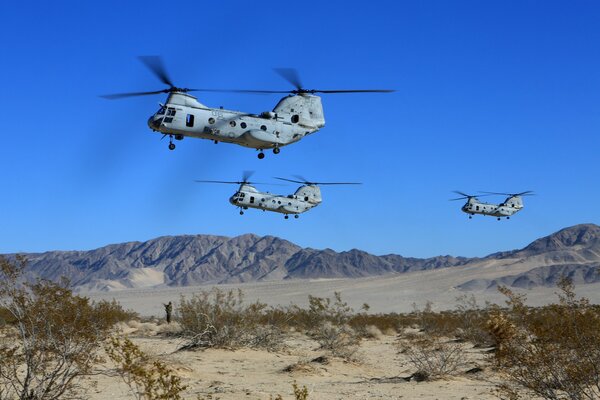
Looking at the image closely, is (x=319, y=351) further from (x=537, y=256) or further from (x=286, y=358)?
(x=537, y=256)

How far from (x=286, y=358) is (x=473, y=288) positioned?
102 m

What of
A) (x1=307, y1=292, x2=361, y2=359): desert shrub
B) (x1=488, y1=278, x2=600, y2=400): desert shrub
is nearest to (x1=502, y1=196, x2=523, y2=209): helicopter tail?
(x1=307, y1=292, x2=361, y2=359): desert shrub

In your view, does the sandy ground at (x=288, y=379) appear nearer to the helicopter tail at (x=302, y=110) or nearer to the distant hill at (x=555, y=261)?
the helicopter tail at (x=302, y=110)

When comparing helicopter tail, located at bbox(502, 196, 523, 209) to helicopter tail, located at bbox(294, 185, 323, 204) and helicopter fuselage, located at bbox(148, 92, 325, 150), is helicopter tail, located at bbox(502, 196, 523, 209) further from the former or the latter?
helicopter fuselage, located at bbox(148, 92, 325, 150)

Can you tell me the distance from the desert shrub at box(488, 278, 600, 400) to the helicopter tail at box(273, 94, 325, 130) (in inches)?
687

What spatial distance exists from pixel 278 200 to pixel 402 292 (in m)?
70.8

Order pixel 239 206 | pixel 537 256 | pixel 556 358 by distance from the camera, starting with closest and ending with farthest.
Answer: pixel 556 358, pixel 239 206, pixel 537 256

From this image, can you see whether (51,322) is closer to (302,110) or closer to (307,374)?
(307,374)

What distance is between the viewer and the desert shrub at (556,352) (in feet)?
34.9

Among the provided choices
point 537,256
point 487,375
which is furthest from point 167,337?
point 537,256

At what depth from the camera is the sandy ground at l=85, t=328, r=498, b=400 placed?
16.0 metres

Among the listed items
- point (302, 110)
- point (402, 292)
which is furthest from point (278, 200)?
point (402, 292)

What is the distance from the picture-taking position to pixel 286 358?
23.1 meters

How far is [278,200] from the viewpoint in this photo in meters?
48.7
